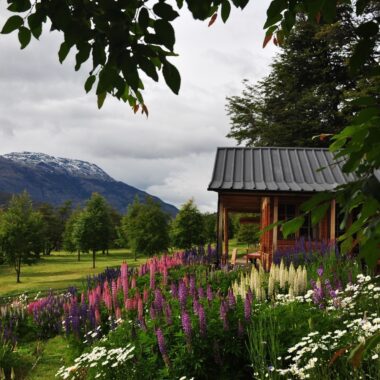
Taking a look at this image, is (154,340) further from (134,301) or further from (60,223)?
(60,223)

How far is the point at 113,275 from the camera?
11.8m

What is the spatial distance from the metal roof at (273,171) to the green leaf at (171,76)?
11.5 meters

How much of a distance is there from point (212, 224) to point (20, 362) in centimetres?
5060

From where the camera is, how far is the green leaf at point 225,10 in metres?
2.38

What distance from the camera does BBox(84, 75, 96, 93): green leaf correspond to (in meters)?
2.19

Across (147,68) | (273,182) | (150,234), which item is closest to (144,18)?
(147,68)

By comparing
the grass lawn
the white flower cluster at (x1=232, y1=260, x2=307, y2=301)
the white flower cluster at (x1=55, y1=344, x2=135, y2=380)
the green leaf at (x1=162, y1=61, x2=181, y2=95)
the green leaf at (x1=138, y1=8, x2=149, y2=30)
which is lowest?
the grass lawn

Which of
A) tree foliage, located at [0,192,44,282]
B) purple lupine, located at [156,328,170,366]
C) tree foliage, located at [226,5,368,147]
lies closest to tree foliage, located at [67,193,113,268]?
tree foliage, located at [0,192,44,282]

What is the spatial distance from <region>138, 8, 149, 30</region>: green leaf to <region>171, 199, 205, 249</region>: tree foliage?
37.8 metres

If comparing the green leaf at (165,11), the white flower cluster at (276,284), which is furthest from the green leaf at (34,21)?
the white flower cluster at (276,284)

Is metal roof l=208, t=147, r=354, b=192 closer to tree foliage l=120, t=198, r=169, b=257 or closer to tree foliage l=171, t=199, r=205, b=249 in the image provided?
tree foliage l=120, t=198, r=169, b=257

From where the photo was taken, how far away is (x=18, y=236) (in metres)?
29.8

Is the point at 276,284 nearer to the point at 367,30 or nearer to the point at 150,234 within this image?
the point at 367,30

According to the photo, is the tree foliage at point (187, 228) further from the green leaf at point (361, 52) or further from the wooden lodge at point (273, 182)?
the green leaf at point (361, 52)
